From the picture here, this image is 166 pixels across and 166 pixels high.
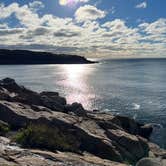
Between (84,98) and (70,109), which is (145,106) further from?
(70,109)

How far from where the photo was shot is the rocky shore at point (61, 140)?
21062 mm

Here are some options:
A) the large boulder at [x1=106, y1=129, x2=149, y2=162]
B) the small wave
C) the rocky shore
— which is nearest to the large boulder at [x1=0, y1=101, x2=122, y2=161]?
A: the rocky shore

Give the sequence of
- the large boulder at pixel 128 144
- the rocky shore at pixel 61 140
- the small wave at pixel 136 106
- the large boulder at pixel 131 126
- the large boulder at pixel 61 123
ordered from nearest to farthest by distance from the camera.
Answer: the rocky shore at pixel 61 140
the large boulder at pixel 61 123
the large boulder at pixel 128 144
the large boulder at pixel 131 126
the small wave at pixel 136 106

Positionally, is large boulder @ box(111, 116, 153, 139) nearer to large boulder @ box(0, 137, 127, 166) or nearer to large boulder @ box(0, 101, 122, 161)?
large boulder @ box(0, 101, 122, 161)

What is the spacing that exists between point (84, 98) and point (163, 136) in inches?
1823

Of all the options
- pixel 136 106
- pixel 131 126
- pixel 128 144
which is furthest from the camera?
pixel 136 106

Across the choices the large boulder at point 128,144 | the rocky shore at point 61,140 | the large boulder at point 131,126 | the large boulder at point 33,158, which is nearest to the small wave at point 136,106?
the large boulder at point 131,126

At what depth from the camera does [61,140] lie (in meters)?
24.9

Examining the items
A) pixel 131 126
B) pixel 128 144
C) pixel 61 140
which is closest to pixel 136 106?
pixel 131 126

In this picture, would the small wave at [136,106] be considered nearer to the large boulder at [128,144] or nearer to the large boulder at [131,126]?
the large boulder at [131,126]

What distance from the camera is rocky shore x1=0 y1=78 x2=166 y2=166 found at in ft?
69.1

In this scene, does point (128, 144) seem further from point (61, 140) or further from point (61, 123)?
point (61, 140)

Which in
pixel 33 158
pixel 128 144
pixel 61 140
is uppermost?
pixel 33 158

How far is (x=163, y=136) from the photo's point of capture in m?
55.8
